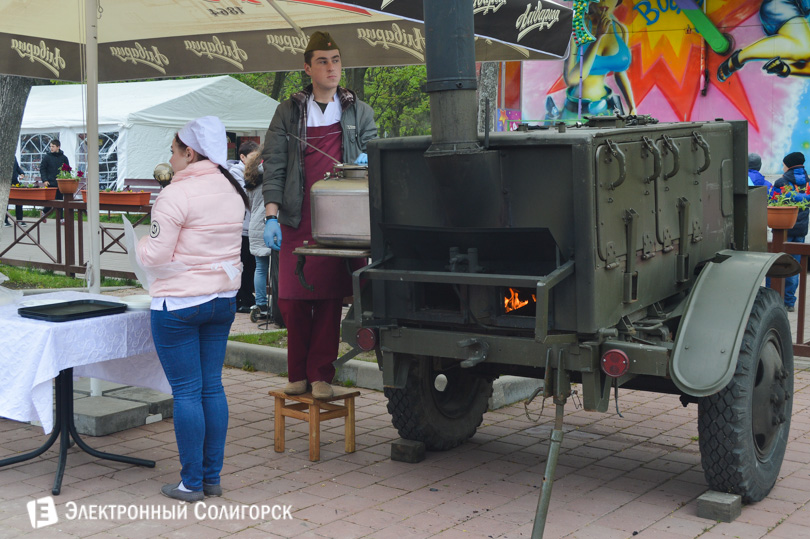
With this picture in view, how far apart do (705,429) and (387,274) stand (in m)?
1.67

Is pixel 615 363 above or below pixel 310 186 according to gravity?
below

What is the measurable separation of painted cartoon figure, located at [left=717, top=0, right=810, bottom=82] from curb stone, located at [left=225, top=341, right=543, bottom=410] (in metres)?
8.21

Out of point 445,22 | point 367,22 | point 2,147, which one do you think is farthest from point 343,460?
point 2,147

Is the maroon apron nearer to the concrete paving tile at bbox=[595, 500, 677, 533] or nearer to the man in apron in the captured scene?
the man in apron

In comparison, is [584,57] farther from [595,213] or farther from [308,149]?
[595,213]

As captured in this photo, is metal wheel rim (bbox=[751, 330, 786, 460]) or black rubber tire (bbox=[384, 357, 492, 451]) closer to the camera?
metal wheel rim (bbox=[751, 330, 786, 460])

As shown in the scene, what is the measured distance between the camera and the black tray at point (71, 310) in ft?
15.4

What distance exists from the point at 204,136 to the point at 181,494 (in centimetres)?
177

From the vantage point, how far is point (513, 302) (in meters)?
4.39

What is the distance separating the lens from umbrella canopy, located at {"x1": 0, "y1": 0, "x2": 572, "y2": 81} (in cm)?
629

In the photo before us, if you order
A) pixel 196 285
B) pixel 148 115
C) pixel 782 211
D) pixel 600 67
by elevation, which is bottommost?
pixel 196 285

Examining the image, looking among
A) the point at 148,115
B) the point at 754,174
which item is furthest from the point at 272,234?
the point at 148,115

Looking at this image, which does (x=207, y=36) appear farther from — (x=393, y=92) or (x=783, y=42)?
(x=393, y=92)

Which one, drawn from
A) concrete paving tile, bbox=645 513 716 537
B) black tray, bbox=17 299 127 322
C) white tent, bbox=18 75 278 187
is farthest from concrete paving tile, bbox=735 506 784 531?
white tent, bbox=18 75 278 187
